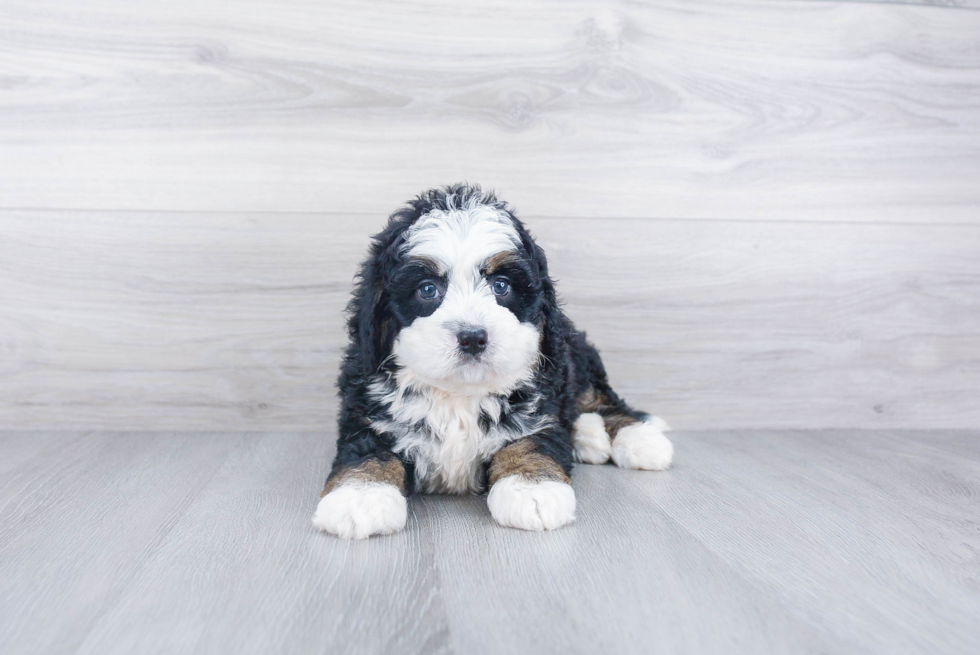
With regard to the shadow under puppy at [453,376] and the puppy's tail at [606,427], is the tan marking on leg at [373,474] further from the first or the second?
the puppy's tail at [606,427]

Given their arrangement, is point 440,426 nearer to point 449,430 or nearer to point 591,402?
point 449,430

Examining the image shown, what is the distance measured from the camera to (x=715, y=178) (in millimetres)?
2504

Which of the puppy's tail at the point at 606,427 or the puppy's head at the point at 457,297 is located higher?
the puppy's head at the point at 457,297

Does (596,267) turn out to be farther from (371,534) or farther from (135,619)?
(135,619)

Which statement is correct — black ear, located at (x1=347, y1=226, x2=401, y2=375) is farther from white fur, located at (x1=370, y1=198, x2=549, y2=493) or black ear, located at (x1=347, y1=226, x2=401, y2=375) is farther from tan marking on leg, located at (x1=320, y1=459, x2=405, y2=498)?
tan marking on leg, located at (x1=320, y1=459, x2=405, y2=498)

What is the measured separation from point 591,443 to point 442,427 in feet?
1.92

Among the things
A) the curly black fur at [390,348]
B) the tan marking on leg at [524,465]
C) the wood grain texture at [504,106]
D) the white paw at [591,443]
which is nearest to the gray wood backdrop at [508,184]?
the wood grain texture at [504,106]

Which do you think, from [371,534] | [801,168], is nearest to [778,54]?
[801,168]

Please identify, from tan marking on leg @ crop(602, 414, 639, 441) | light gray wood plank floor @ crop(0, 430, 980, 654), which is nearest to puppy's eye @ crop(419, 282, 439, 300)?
light gray wood plank floor @ crop(0, 430, 980, 654)

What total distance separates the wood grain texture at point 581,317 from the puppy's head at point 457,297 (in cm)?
75

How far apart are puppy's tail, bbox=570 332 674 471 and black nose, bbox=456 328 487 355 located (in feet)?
1.94

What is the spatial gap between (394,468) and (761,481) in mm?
1010

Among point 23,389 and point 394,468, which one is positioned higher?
point 394,468

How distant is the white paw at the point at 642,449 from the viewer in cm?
204
